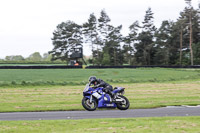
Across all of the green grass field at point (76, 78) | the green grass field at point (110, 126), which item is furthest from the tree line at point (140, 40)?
the green grass field at point (110, 126)

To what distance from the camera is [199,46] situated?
73125mm

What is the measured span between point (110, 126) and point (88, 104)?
4157 mm

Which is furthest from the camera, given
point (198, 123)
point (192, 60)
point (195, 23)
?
point (195, 23)

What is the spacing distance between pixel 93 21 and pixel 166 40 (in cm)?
1935

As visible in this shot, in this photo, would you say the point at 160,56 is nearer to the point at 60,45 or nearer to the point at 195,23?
the point at 195,23

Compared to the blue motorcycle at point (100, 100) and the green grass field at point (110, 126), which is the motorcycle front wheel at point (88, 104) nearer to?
the blue motorcycle at point (100, 100)

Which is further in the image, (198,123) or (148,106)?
(148,106)

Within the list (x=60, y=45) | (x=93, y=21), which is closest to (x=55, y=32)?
(x=60, y=45)

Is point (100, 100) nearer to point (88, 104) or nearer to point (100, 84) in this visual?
point (88, 104)

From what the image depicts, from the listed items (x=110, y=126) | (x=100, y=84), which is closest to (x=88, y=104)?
(x=100, y=84)

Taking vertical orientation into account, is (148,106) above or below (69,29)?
below

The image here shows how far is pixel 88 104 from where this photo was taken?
13.2 metres

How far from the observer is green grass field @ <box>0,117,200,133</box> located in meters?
8.52

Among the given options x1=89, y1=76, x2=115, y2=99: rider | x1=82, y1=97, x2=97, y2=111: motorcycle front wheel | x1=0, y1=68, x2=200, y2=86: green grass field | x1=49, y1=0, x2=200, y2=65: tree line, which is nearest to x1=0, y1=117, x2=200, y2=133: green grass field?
x1=82, y1=97, x2=97, y2=111: motorcycle front wheel
